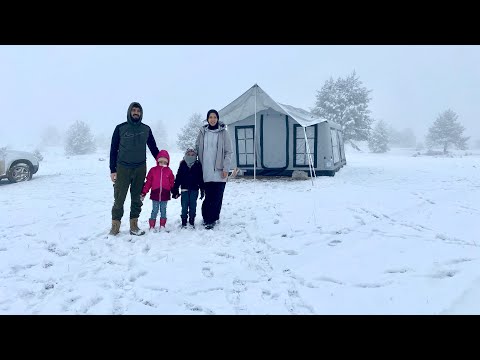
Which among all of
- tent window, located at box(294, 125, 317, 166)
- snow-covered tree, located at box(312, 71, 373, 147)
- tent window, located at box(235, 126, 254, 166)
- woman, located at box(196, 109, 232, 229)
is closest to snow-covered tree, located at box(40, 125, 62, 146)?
snow-covered tree, located at box(312, 71, 373, 147)

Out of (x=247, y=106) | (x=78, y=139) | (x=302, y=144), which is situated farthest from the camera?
(x=78, y=139)

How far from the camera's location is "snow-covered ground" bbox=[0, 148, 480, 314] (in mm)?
2973

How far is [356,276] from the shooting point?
11.7 feet

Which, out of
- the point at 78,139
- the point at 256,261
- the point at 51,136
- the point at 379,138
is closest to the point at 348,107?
the point at 379,138

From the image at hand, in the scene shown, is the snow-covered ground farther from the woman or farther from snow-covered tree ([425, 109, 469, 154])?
snow-covered tree ([425, 109, 469, 154])

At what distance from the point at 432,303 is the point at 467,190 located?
8.70 meters

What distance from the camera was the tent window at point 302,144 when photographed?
1341 centimetres

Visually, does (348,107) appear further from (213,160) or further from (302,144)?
(213,160)

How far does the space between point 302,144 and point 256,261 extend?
33.0 ft

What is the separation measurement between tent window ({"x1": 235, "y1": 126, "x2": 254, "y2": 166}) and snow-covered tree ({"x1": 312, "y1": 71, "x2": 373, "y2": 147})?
23.1 meters

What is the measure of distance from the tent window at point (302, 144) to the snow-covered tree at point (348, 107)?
72.4 ft

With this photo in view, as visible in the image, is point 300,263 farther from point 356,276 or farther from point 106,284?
point 106,284

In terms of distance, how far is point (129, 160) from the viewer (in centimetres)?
516
